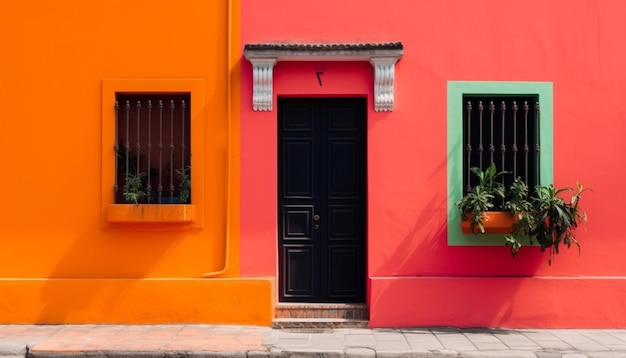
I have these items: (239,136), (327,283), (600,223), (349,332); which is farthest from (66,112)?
(600,223)

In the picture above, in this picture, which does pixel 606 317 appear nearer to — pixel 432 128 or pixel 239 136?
pixel 432 128

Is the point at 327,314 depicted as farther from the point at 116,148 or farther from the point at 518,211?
the point at 116,148

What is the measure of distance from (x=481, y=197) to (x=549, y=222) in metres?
0.86

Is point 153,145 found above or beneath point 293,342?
above

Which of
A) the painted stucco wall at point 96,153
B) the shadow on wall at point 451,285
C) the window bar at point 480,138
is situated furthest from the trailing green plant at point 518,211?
the painted stucco wall at point 96,153

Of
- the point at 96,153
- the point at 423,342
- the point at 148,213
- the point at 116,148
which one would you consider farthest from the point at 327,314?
the point at 96,153

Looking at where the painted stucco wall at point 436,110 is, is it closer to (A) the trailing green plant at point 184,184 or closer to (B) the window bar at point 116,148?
(A) the trailing green plant at point 184,184

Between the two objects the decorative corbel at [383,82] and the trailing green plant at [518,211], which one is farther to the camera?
the decorative corbel at [383,82]

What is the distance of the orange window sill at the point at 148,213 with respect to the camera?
806 centimetres

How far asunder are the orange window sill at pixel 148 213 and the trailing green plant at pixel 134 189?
0.13 metres

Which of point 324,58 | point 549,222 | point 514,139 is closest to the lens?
point 549,222

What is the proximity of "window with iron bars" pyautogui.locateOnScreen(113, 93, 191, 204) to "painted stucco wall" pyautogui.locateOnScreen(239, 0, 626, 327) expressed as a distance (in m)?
0.80

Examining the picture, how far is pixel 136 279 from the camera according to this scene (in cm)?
819

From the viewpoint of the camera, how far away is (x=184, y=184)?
27.0 feet
